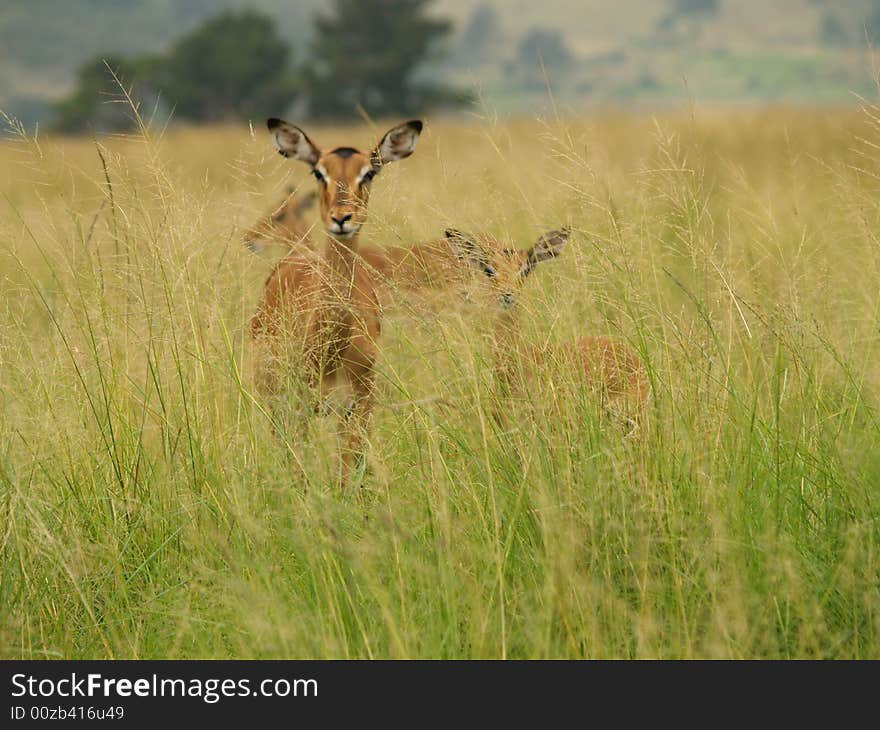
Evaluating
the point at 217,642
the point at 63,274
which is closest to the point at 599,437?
the point at 217,642

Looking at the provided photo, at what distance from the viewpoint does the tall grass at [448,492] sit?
3.17 metres

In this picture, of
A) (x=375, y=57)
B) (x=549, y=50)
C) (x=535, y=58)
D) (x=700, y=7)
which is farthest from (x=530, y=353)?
(x=700, y=7)

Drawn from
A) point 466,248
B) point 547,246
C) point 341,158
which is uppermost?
point 341,158

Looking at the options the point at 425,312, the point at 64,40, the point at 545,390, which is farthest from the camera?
the point at 64,40

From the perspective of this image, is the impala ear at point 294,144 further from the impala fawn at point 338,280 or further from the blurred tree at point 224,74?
the blurred tree at point 224,74

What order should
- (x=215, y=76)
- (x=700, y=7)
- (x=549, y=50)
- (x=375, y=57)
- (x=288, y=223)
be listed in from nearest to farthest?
(x=288, y=223) < (x=375, y=57) < (x=215, y=76) < (x=549, y=50) < (x=700, y=7)

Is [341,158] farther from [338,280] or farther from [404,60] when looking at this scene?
[404,60]

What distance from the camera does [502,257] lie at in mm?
4168

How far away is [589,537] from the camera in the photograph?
3408 mm

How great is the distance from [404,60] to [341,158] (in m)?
51.6

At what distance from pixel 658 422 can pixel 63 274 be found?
101 inches

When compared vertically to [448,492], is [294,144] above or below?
above

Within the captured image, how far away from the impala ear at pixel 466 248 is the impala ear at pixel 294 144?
171cm
